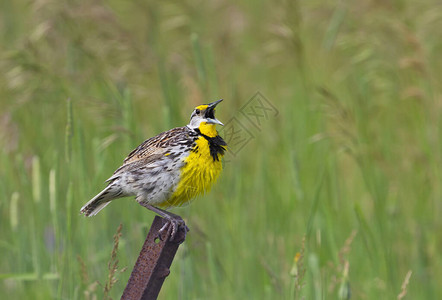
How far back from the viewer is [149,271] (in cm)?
191

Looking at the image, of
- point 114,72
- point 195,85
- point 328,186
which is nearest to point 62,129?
point 114,72

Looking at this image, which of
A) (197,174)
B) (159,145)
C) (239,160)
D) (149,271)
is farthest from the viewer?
(239,160)

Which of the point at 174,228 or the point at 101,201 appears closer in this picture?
the point at 174,228

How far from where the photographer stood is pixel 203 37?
6.11 m

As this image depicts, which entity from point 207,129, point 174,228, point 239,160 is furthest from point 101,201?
point 239,160

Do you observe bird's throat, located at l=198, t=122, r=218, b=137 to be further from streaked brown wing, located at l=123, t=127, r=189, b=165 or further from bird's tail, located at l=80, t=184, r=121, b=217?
bird's tail, located at l=80, t=184, r=121, b=217

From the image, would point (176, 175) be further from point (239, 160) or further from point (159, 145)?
point (239, 160)

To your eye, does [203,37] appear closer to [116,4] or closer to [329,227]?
[116,4]

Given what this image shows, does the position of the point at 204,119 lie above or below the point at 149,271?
above

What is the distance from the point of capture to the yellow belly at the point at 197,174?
8.73 feet

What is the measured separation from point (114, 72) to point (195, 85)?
52 cm

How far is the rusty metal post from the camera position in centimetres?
190

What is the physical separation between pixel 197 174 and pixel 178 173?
0.08 meters

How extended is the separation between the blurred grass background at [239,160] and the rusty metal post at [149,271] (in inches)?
42.0
